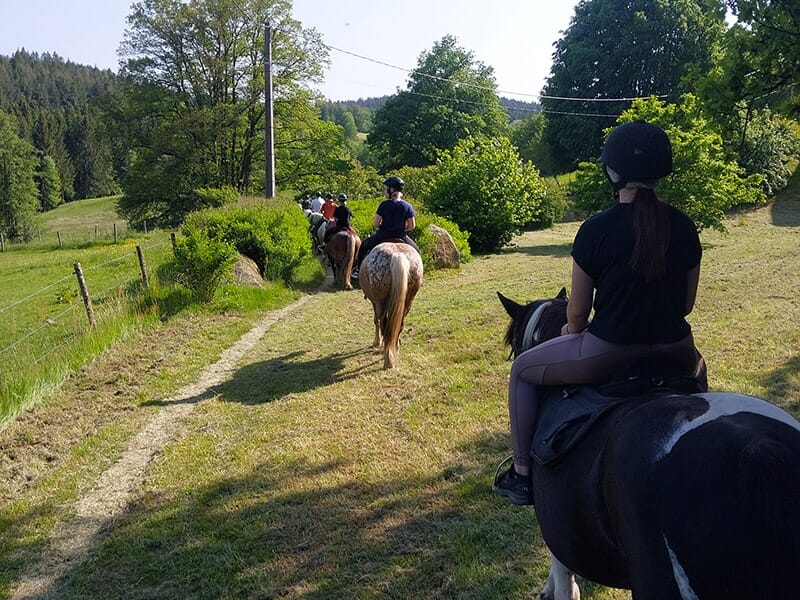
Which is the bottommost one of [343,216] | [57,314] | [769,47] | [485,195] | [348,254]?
[57,314]

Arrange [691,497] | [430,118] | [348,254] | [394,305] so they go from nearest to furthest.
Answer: [691,497] → [394,305] → [348,254] → [430,118]

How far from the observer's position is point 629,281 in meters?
2.51

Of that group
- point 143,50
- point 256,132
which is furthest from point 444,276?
point 143,50

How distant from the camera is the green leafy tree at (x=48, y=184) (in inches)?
3039

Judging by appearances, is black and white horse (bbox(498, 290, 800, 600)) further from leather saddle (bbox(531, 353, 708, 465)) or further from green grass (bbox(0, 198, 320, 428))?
green grass (bbox(0, 198, 320, 428))

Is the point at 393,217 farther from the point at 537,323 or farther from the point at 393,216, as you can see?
the point at 537,323

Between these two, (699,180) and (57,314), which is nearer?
(57,314)

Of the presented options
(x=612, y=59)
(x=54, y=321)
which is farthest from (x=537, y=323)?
(x=612, y=59)

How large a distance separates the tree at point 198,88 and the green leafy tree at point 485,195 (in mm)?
14366

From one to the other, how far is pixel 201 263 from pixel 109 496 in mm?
7109

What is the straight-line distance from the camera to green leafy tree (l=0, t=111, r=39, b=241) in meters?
56.2

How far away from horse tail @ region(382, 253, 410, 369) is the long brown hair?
18.3 feet

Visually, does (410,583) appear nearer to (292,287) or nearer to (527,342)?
(527,342)

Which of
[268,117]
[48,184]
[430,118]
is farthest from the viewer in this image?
[48,184]
